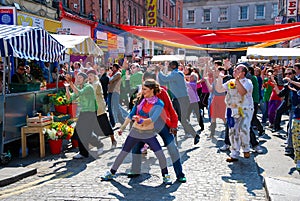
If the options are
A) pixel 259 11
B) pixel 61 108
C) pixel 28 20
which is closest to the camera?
pixel 61 108

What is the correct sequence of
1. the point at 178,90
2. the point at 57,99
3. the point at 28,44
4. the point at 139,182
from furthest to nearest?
1. the point at 57,99
2. the point at 178,90
3. the point at 28,44
4. the point at 139,182

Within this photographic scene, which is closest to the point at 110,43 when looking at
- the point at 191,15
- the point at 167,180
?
the point at 167,180

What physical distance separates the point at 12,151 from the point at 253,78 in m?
5.57

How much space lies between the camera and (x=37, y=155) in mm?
7035

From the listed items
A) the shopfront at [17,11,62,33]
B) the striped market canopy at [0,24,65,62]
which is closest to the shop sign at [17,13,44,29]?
the shopfront at [17,11,62,33]

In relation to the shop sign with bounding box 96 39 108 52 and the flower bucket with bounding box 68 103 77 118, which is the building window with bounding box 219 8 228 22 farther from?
the flower bucket with bounding box 68 103 77 118

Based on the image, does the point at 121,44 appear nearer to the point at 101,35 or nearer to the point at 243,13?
the point at 101,35

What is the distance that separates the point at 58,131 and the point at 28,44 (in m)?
1.87

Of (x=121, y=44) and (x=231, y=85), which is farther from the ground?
(x=121, y=44)

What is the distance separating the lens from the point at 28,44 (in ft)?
22.7

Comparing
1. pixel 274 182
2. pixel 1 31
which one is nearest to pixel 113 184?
pixel 274 182

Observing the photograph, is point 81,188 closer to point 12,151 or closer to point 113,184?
point 113,184

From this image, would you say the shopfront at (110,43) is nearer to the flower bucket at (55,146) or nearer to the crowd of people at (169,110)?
the crowd of people at (169,110)

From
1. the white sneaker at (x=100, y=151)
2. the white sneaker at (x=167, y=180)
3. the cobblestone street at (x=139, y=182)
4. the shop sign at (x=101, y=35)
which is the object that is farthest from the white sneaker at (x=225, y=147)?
the shop sign at (x=101, y=35)
